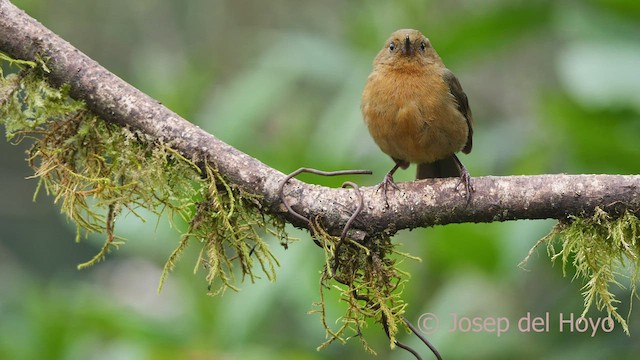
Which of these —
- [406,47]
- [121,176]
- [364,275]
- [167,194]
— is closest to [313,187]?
[364,275]

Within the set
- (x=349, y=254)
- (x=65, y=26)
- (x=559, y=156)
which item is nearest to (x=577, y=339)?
(x=559, y=156)

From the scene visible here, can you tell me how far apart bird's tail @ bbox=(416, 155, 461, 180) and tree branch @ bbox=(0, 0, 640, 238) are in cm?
120

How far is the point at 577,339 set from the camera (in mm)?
4461

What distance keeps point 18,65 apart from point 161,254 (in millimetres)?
2694

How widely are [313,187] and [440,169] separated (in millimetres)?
1394

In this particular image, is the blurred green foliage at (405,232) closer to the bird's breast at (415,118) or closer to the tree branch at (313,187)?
the bird's breast at (415,118)

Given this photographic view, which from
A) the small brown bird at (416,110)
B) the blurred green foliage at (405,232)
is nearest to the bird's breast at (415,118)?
the small brown bird at (416,110)

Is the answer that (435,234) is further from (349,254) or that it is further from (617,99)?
(349,254)

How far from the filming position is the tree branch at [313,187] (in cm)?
256

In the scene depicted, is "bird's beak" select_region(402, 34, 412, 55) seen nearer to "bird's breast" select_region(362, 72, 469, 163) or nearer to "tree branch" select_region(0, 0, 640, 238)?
"bird's breast" select_region(362, 72, 469, 163)

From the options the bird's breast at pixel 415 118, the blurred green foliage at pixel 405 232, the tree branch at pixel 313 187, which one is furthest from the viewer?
the blurred green foliage at pixel 405 232

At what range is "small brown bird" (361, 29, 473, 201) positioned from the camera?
3533mm

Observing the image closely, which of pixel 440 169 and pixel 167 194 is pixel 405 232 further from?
pixel 167 194

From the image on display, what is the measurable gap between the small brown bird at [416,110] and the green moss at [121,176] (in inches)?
38.8
